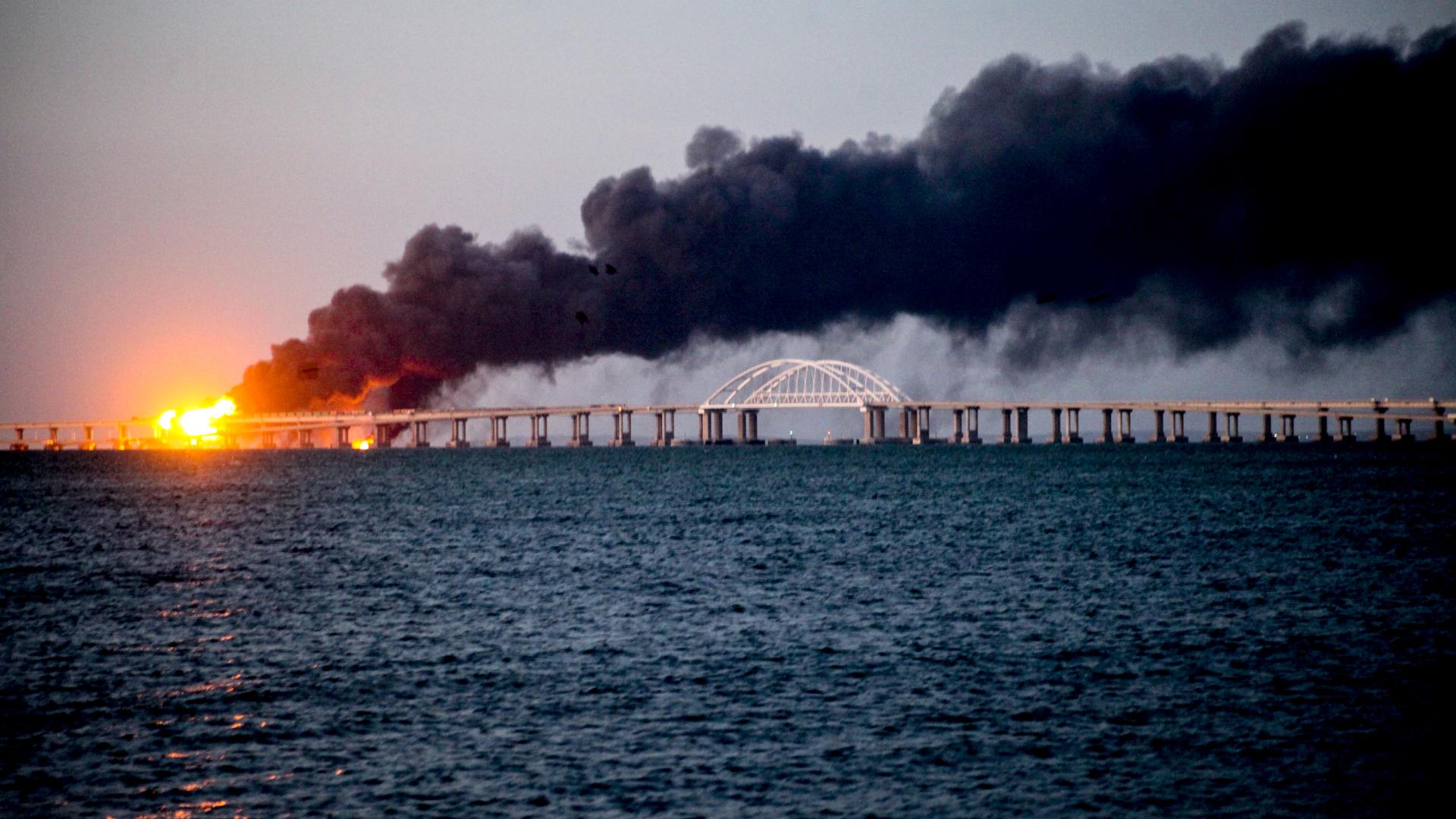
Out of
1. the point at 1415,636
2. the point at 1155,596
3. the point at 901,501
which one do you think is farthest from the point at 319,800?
the point at 901,501

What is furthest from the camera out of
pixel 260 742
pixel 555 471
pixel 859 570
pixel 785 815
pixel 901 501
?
pixel 555 471

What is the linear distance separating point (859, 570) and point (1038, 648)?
1638 centimetres

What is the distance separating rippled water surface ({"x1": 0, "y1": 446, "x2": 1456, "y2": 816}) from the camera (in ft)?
63.8

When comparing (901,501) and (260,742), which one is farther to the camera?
(901,501)

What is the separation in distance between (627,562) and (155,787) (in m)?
30.5

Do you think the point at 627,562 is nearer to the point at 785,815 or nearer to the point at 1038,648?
the point at 1038,648

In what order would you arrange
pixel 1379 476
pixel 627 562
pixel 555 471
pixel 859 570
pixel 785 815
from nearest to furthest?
1. pixel 785 815
2. pixel 859 570
3. pixel 627 562
4. pixel 1379 476
5. pixel 555 471

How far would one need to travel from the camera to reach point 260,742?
2192 centimetres


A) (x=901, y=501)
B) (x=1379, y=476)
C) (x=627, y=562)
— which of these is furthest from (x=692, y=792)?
(x=1379, y=476)

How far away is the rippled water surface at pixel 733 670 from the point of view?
1944cm

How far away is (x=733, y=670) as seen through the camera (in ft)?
90.9

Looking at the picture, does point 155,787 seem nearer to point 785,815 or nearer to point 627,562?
point 785,815

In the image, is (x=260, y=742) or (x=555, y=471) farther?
(x=555, y=471)

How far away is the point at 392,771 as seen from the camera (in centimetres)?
2016
